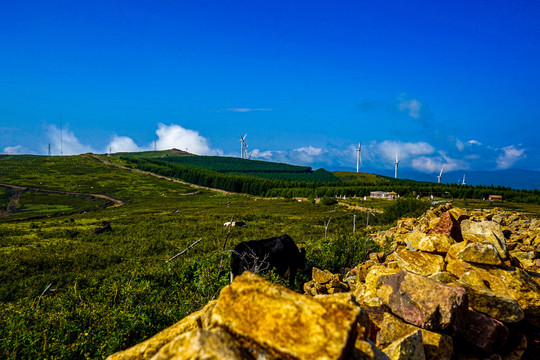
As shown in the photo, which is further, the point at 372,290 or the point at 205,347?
the point at 372,290

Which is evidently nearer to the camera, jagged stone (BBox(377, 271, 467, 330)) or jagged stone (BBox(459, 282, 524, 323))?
jagged stone (BBox(377, 271, 467, 330))

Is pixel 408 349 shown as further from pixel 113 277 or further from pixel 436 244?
pixel 113 277

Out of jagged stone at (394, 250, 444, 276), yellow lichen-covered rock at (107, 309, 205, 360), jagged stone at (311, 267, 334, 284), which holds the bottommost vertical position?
jagged stone at (311, 267, 334, 284)

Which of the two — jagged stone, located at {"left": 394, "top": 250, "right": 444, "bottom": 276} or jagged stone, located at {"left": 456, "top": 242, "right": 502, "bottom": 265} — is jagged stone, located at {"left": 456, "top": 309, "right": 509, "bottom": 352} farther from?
jagged stone, located at {"left": 394, "top": 250, "right": 444, "bottom": 276}

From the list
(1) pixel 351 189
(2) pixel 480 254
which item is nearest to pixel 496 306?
(2) pixel 480 254

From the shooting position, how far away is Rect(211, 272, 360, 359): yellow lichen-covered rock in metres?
2.83

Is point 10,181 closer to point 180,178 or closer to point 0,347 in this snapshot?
point 180,178

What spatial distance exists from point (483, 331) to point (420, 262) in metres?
2.56

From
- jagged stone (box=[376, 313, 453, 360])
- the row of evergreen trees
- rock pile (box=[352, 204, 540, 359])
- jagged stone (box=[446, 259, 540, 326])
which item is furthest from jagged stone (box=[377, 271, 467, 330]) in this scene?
the row of evergreen trees

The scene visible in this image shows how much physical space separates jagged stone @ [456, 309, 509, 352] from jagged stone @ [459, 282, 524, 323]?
29 centimetres

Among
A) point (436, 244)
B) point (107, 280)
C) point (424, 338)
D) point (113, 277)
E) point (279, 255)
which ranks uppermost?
point (436, 244)

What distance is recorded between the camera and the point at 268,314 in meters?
3.16

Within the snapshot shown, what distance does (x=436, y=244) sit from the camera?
307 inches

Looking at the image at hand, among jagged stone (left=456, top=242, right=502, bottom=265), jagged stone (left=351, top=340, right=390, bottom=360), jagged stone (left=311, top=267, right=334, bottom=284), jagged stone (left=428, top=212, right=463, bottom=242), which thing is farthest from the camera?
jagged stone (left=311, top=267, right=334, bottom=284)
